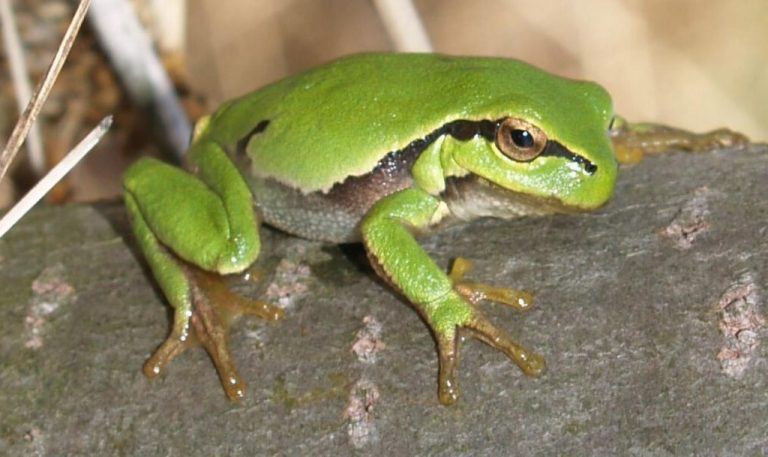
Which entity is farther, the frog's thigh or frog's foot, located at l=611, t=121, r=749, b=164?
frog's foot, located at l=611, t=121, r=749, b=164

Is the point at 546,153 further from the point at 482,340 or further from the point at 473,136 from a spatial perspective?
the point at 482,340

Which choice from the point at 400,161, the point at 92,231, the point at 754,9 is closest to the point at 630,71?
the point at 754,9

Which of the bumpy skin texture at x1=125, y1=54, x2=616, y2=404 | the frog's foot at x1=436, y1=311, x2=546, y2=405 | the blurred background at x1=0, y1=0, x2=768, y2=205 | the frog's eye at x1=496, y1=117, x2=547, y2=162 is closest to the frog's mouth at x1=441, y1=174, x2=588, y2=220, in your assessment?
the bumpy skin texture at x1=125, y1=54, x2=616, y2=404

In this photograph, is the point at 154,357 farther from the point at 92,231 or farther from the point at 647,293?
the point at 647,293

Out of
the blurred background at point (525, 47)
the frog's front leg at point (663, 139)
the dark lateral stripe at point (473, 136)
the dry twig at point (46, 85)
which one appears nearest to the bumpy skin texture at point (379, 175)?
the dark lateral stripe at point (473, 136)

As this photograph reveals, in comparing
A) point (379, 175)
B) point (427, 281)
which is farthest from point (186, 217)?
point (427, 281)

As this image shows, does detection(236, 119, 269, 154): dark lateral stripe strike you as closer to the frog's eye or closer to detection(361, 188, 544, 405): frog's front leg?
detection(361, 188, 544, 405): frog's front leg
